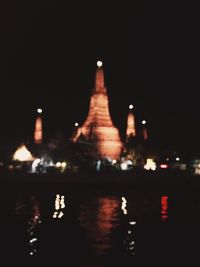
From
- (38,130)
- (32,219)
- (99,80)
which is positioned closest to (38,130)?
(38,130)

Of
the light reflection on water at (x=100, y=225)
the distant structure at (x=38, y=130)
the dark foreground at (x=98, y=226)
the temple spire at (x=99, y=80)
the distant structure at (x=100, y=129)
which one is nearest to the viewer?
the dark foreground at (x=98, y=226)

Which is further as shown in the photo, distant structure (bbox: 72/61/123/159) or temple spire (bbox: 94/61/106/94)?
temple spire (bbox: 94/61/106/94)

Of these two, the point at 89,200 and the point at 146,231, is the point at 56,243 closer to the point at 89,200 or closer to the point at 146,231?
the point at 146,231

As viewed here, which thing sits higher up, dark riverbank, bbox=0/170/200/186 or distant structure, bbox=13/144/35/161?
distant structure, bbox=13/144/35/161

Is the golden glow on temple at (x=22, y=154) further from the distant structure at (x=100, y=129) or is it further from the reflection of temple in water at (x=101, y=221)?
the reflection of temple in water at (x=101, y=221)

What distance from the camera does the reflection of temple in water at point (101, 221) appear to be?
45.9ft

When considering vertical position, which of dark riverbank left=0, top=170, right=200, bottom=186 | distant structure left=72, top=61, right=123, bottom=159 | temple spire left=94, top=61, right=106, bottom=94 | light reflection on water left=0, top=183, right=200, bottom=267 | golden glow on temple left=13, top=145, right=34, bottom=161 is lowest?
light reflection on water left=0, top=183, right=200, bottom=267

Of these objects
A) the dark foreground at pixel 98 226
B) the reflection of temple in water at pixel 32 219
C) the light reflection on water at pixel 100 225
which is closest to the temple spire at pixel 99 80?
the dark foreground at pixel 98 226

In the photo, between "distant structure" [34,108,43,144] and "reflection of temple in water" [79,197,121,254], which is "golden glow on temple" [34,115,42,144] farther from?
"reflection of temple in water" [79,197,121,254]

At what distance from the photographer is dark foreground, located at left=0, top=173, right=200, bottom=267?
12.4 m

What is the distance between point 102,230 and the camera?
1616cm

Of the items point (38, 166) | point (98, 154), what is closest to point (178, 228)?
point (38, 166)

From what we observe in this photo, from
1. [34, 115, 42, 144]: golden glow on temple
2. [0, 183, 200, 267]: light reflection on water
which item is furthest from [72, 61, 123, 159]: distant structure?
[0, 183, 200, 267]: light reflection on water

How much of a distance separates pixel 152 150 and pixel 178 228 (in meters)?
54.6
